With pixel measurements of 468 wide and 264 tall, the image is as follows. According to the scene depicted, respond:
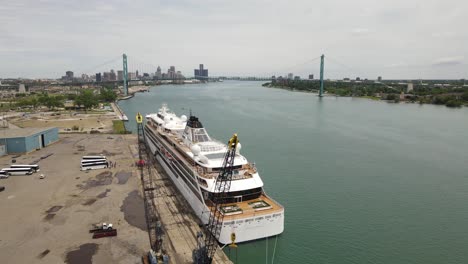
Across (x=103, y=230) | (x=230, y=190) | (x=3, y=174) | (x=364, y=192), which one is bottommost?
(x=364, y=192)

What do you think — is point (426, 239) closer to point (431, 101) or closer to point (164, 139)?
point (164, 139)

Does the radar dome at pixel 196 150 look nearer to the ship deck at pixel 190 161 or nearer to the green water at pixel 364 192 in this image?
the ship deck at pixel 190 161

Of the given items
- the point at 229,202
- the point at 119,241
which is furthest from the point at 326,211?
the point at 119,241

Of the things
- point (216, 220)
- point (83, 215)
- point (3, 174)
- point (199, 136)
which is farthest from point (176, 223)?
point (3, 174)

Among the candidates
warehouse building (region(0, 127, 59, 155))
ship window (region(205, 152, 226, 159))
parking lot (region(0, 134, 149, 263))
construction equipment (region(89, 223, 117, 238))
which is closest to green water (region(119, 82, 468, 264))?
ship window (region(205, 152, 226, 159))

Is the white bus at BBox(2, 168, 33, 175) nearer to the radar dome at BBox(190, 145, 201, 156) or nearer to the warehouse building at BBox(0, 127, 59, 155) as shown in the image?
the warehouse building at BBox(0, 127, 59, 155)

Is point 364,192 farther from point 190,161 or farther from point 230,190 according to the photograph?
point 190,161
